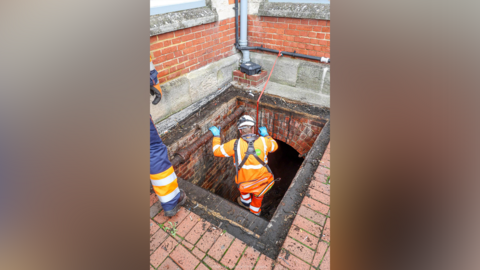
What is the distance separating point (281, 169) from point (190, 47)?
A: 3.81 m

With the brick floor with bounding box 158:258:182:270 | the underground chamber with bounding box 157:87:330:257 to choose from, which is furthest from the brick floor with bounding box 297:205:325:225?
the brick floor with bounding box 158:258:182:270

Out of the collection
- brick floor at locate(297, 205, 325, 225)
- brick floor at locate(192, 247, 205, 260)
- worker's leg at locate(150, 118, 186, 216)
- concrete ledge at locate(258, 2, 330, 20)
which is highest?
concrete ledge at locate(258, 2, 330, 20)

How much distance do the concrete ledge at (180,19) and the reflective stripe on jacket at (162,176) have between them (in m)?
1.47

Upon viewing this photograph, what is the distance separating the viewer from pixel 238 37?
4.56 m

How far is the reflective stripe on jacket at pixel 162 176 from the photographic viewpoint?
2.44m

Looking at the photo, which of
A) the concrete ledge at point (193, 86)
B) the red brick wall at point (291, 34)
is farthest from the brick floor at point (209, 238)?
the red brick wall at point (291, 34)

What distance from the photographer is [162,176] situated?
8.21 feet

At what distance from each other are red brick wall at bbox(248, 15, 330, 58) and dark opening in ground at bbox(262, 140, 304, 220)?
2698mm

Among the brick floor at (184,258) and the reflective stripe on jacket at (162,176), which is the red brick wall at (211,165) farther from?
the brick floor at (184,258)

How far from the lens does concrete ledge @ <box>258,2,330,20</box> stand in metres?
3.72

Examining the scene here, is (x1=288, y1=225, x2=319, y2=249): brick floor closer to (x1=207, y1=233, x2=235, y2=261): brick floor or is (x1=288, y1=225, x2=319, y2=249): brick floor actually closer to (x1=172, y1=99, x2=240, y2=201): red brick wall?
(x1=207, y1=233, x2=235, y2=261): brick floor

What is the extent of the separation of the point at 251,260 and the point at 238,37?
12.5 feet

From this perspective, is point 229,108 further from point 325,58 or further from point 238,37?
point 325,58
